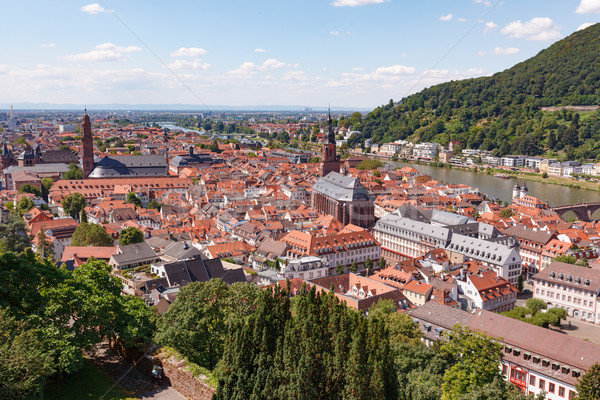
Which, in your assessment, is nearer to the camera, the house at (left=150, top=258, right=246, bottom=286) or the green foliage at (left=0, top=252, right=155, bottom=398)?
the green foliage at (left=0, top=252, right=155, bottom=398)

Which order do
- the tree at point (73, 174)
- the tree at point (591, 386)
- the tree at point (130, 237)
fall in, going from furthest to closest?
the tree at point (73, 174) < the tree at point (130, 237) < the tree at point (591, 386)

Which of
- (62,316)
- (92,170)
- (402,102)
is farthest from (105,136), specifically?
(62,316)

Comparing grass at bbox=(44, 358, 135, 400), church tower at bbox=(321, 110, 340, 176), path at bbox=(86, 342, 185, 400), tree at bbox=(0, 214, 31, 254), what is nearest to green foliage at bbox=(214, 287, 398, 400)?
path at bbox=(86, 342, 185, 400)

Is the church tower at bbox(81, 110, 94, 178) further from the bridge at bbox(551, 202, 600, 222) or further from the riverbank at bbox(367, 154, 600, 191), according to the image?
the riverbank at bbox(367, 154, 600, 191)

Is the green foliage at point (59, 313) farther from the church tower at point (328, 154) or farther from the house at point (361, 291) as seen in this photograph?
the church tower at point (328, 154)

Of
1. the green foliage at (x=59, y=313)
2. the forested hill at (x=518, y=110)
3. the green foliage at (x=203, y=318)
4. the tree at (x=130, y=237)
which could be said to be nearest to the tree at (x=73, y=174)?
the tree at (x=130, y=237)

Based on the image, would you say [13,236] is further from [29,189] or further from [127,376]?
[29,189]
